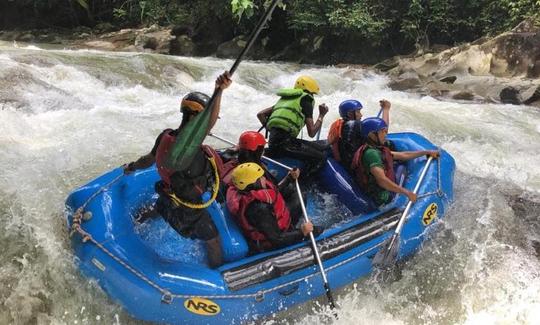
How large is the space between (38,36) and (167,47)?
5222 millimetres

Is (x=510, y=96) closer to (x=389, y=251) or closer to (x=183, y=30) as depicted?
(x=389, y=251)

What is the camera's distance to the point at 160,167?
3051 mm

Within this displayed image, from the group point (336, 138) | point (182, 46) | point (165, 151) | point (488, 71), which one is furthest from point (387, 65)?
point (165, 151)

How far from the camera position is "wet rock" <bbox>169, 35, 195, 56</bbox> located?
49.9ft

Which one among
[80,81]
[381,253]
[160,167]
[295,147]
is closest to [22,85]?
[80,81]

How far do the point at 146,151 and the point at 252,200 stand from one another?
8.70ft

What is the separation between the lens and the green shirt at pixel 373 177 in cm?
397

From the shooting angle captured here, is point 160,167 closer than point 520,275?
Yes

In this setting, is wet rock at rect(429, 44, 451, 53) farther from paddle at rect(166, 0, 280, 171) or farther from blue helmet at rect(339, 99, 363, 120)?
paddle at rect(166, 0, 280, 171)

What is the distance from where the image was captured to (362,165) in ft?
13.6

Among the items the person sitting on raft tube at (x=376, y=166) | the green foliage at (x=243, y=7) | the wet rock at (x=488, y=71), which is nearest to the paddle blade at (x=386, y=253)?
the person sitting on raft tube at (x=376, y=166)

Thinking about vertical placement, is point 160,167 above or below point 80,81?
above

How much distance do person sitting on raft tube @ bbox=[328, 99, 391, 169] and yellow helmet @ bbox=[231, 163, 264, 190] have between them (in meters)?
1.34

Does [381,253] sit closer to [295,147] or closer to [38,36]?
[295,147]
